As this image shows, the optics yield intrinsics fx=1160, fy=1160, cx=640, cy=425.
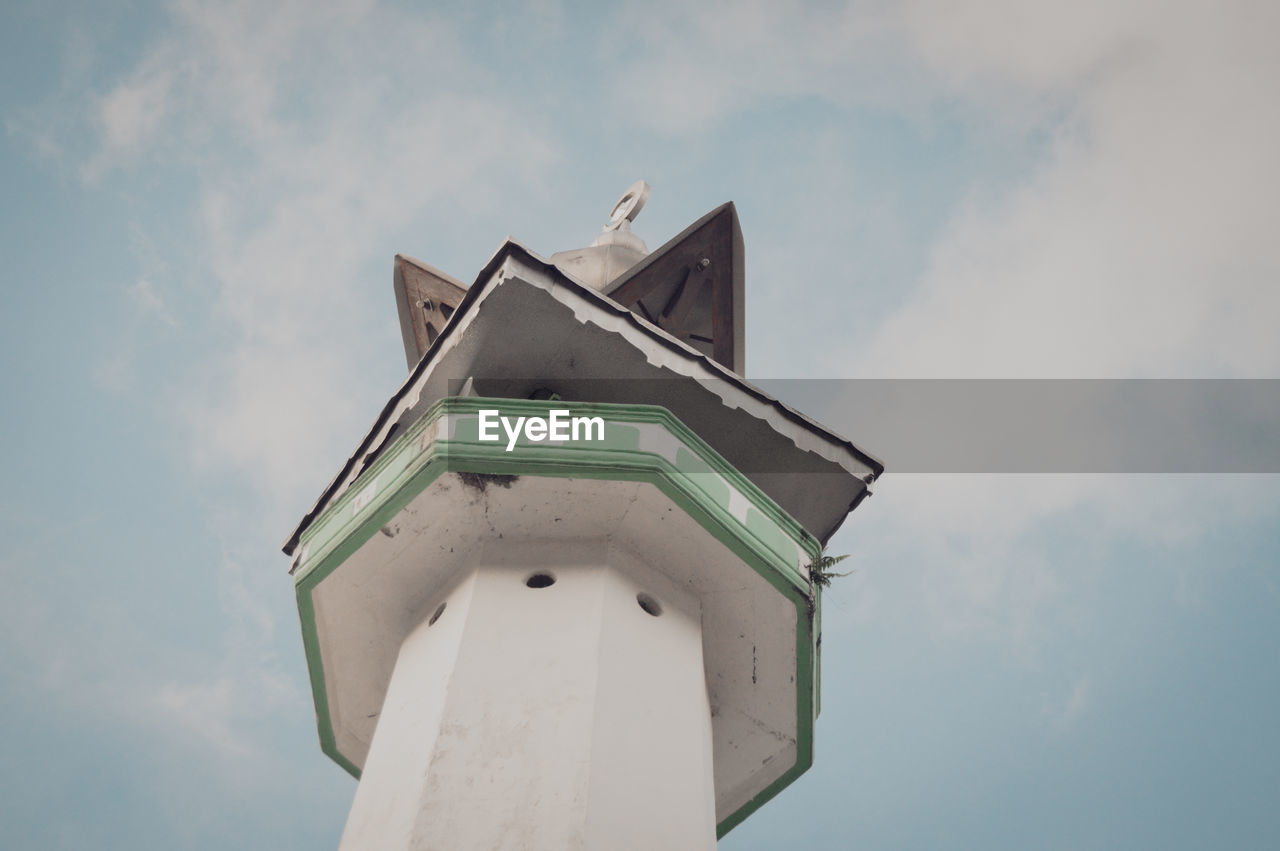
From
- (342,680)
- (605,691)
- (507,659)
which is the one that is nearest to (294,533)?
(342,680)

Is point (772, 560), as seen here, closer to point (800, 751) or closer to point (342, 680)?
point (800, 751)

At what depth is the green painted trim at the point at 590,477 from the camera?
31.3 ft

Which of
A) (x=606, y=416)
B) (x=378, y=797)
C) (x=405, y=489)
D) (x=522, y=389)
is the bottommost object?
(x=378, y=797)

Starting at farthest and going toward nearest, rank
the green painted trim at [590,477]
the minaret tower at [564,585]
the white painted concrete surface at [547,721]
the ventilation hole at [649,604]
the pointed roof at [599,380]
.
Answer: the pointed roof at [599,380]
the ventilation hole at [649,604]
the green painted trim at [590,477]
the minaret tower at [564,585]
the white painted concrete surface at [547,721]

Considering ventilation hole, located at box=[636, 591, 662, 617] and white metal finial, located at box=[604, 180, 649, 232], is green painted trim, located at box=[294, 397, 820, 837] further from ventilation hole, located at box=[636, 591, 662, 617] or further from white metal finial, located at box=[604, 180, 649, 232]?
white metal finial, located at box=[604, 180, 649, 232]

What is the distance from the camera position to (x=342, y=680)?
10977 millimetres

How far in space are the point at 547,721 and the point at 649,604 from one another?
1840 mm

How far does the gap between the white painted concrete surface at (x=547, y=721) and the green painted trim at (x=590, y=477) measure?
824mm

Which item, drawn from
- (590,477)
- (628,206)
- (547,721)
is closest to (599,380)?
(590,477)

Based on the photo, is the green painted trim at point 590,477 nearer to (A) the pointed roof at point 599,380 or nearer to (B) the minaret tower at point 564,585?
(B) the minaret tower at point 564,585

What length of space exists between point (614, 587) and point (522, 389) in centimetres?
229

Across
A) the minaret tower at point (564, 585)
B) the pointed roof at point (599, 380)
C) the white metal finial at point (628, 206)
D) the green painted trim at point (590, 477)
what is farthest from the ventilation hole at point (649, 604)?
the white metal finial at point (628, 206)

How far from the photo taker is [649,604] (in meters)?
9.93

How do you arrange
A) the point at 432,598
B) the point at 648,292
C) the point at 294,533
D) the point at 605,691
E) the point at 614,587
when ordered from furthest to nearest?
the point at 648,292 → the point at 294,533 → the point at 432,598 → the point at 614,587 → the point at 605,691
